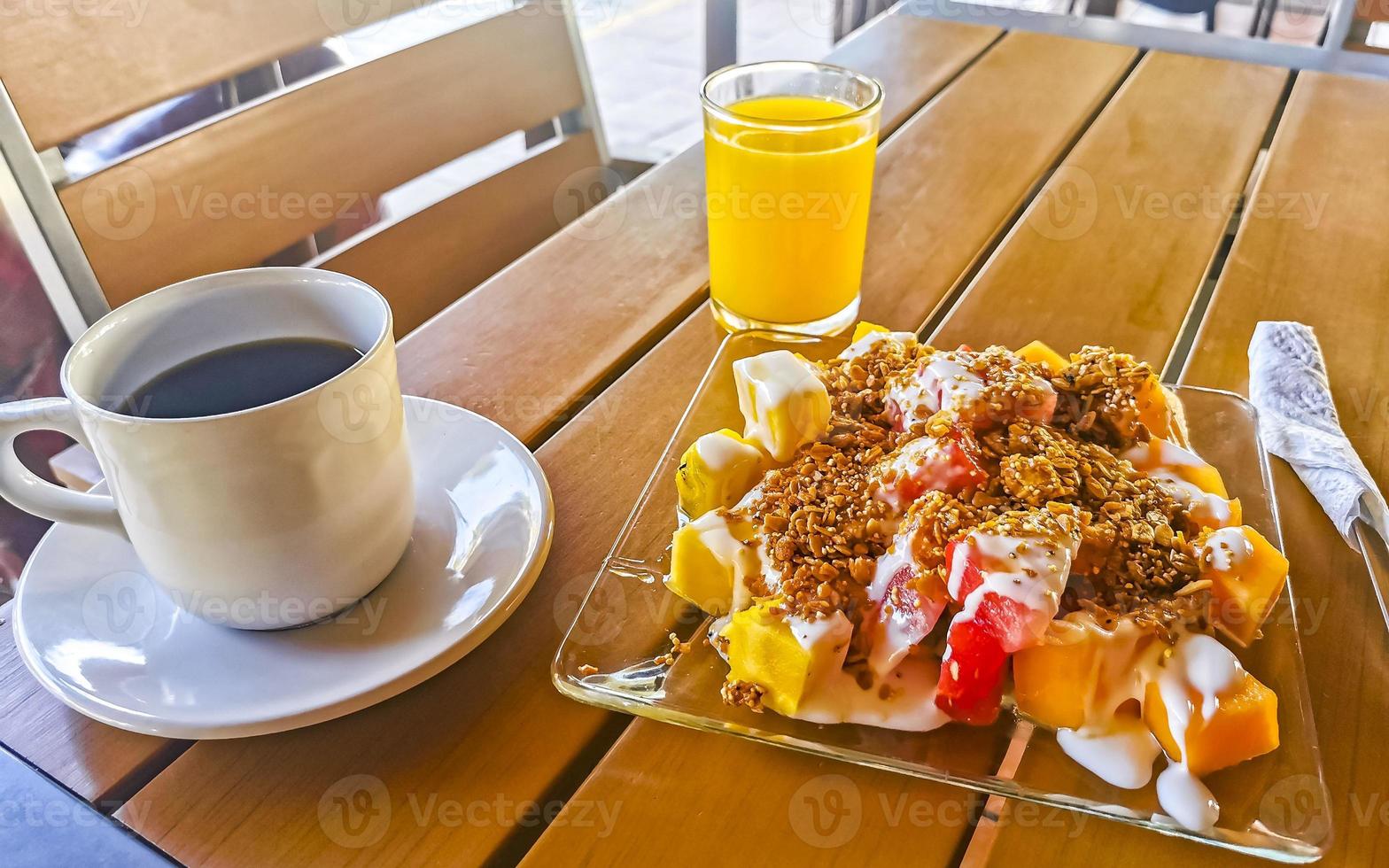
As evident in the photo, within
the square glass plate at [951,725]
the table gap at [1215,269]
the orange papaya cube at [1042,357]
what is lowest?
the table gap at [1215,269]

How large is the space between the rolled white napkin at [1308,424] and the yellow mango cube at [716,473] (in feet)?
1.16

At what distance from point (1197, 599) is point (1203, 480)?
109 mm

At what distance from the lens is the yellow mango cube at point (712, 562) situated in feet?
1.72

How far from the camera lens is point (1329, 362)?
768mm

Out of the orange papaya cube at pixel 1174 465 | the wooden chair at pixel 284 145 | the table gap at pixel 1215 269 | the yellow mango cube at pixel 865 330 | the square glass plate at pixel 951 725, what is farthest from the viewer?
the wooden chair at pixel 284 145

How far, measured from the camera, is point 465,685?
522 millimetres

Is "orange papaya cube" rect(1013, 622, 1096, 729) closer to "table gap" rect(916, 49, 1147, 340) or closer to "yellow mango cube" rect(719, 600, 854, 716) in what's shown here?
"yellow mango cube" rect(719, 600, 854, 716)

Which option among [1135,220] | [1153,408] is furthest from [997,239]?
[1153,408]

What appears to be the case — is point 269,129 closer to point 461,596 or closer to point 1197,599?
point 461,596

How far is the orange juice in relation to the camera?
0.76 meters

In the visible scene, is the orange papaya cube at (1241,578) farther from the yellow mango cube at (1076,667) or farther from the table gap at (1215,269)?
the table gap at (1215,269)

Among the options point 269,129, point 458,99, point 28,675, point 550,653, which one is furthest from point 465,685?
point 458,99

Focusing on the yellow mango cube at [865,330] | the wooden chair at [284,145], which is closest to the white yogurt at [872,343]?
the yellow mango cube at [865,330]

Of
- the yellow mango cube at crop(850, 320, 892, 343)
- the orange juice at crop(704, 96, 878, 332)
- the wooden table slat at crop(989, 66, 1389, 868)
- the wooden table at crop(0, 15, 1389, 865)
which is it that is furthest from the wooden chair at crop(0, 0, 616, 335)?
the wooden table slat at crop(989, 66, 1389, 868)
